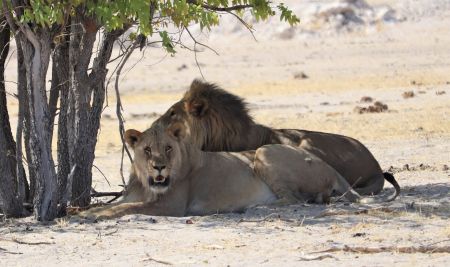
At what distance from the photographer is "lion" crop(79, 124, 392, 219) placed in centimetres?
1005

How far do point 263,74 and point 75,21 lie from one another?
2606 cm

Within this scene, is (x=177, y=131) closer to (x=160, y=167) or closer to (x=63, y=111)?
(x=160, y=167)

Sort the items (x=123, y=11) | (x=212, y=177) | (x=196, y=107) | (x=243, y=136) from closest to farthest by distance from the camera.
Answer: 1. (x=123, y=11)
2. (x=212, y=177)
3. (x=196, y=107)
4. (x=243, y=136)

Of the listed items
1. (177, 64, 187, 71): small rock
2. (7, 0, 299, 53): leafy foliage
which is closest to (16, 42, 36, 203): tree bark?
(7, 0, 299, 53): leafy foliage

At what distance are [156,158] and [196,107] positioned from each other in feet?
4.32

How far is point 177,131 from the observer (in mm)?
10320

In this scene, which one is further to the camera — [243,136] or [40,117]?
[243,136]

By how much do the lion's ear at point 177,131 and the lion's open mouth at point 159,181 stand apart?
19.0 inches

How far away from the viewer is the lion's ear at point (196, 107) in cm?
1115

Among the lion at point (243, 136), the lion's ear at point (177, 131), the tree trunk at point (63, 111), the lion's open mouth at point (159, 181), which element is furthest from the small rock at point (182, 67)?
the lion's open mouth at point (159, 181)

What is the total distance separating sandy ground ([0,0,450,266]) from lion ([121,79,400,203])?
1.86 ft

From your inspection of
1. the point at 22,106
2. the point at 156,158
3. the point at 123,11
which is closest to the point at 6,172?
the point at 22,106

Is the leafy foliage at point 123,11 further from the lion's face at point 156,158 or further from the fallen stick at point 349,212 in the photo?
the fallen stick at point 349,212

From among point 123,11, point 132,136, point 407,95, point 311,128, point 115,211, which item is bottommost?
point 311,128
